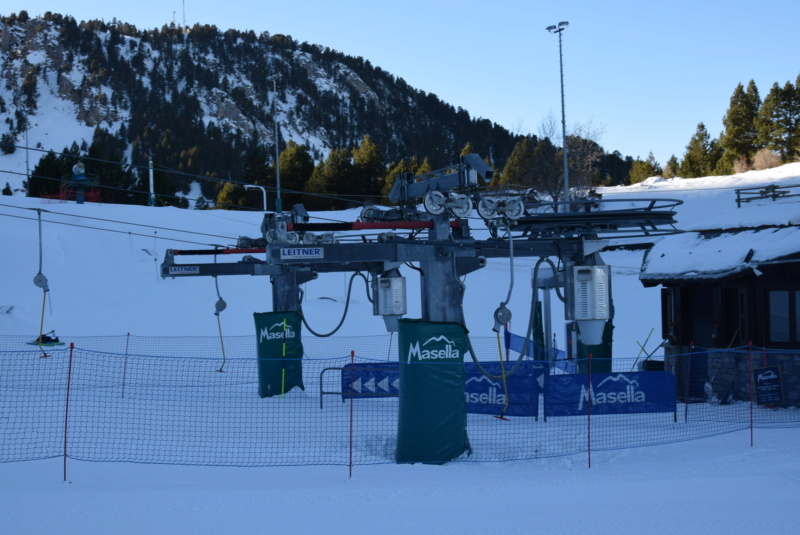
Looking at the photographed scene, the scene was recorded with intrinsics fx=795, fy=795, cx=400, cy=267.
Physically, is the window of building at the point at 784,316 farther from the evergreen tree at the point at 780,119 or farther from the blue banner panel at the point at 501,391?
the evergreen tree at the point at 780,119

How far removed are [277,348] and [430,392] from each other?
24.9 ft

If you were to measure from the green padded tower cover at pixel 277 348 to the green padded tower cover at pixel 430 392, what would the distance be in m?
7.08

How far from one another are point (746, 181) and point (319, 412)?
164 feet

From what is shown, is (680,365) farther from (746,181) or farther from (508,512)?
(746,181)

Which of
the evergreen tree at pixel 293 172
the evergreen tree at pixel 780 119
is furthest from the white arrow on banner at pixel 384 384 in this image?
the evergreen tree at pixel 780 119

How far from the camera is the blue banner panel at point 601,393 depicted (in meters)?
12.9

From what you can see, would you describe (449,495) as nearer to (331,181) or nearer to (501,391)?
(501,391)

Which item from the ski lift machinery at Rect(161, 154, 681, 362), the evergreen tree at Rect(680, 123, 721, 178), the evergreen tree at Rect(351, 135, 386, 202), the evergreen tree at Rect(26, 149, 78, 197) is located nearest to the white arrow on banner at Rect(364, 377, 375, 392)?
the ski lift machinery at Rect(161, 154, 681, 362)

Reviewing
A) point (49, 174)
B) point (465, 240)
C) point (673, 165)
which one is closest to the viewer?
point (465, 240)

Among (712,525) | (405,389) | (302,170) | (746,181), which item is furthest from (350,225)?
(302,170)

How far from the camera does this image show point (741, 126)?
7456cm

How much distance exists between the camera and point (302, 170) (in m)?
71.2

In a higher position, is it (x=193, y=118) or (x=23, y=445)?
(x=193, y=118)

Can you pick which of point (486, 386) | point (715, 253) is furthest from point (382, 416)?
point (715, 253)
